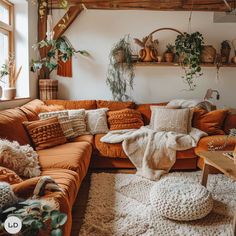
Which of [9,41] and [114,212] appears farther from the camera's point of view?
[9,41]

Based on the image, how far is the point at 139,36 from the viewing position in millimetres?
4195

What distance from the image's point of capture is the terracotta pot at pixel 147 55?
13.1ft

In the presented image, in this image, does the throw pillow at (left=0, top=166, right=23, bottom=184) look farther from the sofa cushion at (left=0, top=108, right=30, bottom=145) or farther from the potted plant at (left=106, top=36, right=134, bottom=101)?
the potted plant at (left=106, top=36, right=134, bottom=101)

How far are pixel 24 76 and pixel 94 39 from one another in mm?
1243

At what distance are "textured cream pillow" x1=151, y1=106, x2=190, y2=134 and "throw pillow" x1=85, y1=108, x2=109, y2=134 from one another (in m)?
0.69

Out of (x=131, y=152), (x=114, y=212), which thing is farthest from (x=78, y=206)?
(x=131, y=152)

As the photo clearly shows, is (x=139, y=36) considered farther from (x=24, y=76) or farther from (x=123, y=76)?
(x=24, y=76)

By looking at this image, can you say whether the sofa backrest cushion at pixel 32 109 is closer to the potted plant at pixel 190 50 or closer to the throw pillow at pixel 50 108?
the throw pillow at pixel 50 108

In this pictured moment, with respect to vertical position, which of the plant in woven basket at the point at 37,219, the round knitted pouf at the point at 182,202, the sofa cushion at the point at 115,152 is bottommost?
the round knitted pouf at the point at 182,202

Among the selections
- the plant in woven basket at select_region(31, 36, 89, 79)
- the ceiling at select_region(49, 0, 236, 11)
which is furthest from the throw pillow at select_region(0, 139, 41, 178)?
the ceiling at select_region(49, 0, 236, 11)

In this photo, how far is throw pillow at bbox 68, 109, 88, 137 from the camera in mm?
3383

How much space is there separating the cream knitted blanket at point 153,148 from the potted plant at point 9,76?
1292 mm

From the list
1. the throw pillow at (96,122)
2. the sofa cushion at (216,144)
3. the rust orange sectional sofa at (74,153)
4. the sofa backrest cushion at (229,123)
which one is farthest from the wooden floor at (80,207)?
the sofa backrest cushion at (229,123)

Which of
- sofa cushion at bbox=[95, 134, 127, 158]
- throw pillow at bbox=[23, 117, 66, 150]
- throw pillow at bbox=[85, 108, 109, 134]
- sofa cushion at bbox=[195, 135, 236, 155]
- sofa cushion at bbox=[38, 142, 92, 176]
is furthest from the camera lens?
throw pillow at bbox=[85, 108, 109, 134]
